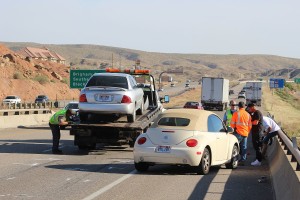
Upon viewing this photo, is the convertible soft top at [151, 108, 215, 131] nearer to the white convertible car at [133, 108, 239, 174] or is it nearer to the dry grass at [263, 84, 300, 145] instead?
the white convertible car at [133, 108, 239, 174]

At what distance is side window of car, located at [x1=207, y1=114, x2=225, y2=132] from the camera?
15.3 meters

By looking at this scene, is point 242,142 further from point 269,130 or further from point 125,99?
point 125,99

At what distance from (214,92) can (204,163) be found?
5708cm

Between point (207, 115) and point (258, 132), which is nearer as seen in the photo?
point (207, 115)

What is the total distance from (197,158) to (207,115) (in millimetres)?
1504

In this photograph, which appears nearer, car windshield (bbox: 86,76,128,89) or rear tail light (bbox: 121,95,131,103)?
rear tail light (bbox: 121,95,131,103)

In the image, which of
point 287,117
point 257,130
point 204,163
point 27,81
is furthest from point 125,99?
point 27,81

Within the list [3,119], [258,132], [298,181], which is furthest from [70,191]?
[3,119]

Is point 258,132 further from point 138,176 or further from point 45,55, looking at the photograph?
point 45,55

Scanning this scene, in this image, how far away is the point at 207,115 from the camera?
50.6 feet

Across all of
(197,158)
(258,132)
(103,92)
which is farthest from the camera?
(103,92)

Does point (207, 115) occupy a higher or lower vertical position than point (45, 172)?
higher

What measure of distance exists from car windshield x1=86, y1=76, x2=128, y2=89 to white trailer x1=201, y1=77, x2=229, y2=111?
50659 millimetres

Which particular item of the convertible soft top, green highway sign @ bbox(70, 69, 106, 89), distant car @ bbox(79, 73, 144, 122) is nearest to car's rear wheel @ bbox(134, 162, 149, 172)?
the convertible soft top
